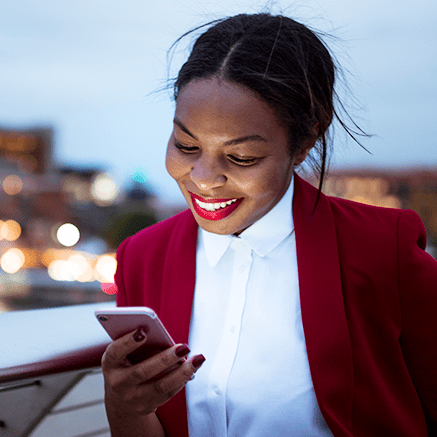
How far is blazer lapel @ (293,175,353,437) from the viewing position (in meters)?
0.99

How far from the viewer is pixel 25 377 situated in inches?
39.9

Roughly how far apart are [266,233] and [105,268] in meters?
40.4

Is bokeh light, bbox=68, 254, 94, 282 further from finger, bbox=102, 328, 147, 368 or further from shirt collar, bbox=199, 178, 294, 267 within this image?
finger, bbox=102, 328, 147, 368

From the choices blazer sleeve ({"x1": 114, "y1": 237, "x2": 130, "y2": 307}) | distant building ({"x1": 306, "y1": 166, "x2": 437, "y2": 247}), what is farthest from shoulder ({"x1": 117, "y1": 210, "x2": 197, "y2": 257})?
distant building ({"x1": 306, "y1": 166, "x2": 437, "y2": 247})

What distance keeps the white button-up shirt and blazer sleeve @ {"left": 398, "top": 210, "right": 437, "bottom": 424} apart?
0.75ft

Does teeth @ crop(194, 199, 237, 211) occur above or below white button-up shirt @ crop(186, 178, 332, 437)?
above

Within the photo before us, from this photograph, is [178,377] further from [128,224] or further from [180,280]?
[128,224]

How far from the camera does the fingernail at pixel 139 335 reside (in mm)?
873

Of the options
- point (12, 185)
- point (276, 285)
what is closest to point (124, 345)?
point (276, 285)

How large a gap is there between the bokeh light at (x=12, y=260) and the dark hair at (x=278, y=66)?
4552 cm

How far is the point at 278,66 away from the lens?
97cm

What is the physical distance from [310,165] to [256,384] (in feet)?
1.69

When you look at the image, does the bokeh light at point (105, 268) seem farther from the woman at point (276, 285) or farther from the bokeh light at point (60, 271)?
the woman at point (276, 285)

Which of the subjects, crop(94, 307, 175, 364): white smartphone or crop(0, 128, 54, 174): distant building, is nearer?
crop(94, 307, 175, 364): white smartphone
